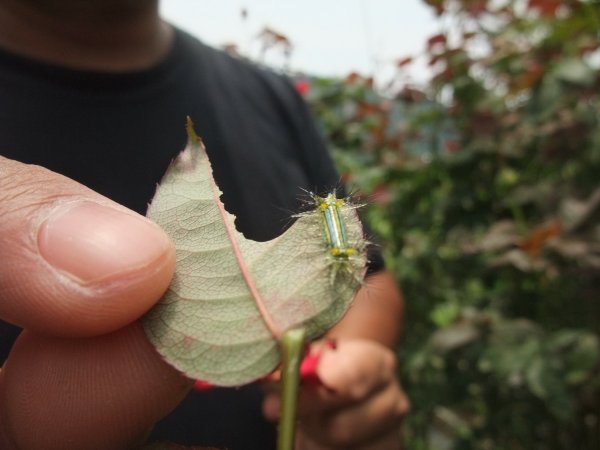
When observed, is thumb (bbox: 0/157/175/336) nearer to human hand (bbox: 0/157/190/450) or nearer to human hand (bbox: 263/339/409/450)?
human hand (bbox: 0/157/190/450)

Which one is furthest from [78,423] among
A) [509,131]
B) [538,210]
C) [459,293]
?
[459,293]

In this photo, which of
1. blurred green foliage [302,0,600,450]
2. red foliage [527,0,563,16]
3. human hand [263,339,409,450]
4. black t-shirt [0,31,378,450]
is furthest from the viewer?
red foliage [527,0,563,16]

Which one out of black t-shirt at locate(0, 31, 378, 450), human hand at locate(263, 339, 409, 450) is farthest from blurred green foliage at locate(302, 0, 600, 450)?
human hand at locate(263, 339, 409, 450)

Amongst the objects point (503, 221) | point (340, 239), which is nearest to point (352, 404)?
point (340, 239)

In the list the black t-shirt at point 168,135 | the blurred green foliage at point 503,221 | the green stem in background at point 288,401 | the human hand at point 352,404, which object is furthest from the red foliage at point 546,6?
the green stem in background at point 288,401

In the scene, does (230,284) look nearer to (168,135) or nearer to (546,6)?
(168,135)

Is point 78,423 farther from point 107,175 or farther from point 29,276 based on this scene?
point 107,175
